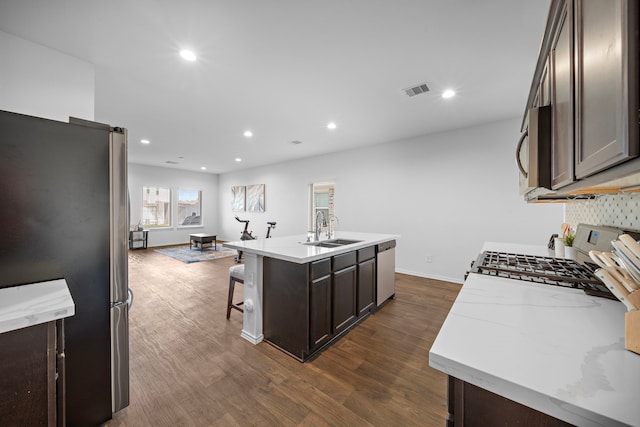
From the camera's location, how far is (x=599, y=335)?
0.74m

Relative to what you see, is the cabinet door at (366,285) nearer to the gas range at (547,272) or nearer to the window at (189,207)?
the gas range at (547,272)

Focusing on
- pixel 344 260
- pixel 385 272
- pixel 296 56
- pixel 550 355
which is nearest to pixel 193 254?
pixel 385 272

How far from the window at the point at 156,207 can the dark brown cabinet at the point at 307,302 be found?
729cm

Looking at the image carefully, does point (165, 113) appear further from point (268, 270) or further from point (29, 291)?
point (29, 291)

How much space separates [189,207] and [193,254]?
2.77 metres

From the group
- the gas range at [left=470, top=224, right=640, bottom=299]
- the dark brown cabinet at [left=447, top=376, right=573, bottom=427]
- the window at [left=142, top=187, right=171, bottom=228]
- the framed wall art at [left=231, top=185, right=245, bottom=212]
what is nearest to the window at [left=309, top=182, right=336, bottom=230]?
the framed wall art at [left=231, top=185, right=245, bottom=212]

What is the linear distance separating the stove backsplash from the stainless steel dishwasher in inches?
72.2

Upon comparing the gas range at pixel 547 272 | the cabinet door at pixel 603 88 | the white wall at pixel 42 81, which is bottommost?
the gas range at pixel 547 272

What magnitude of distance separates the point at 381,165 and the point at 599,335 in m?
4.47

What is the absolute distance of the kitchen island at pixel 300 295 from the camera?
79.2 inches

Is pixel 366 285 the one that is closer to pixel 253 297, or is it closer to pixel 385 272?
pixel 385 272

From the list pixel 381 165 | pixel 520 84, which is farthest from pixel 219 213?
pixel 520 84

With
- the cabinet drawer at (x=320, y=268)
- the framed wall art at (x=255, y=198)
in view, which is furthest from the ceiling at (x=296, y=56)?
the framed wall art at (x=255, y=198)

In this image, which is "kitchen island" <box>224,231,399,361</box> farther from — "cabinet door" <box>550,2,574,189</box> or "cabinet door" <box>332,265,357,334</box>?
"cabinet door" <box>550,2,574,189</box>
